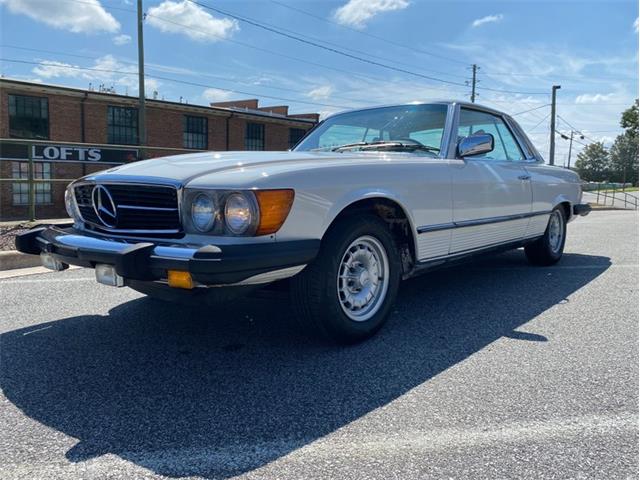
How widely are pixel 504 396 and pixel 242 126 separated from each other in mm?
30711

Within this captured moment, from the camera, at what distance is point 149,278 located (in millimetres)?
2545

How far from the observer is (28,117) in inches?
949

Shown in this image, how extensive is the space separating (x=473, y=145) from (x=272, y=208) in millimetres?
2026

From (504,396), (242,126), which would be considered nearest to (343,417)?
(504,396)

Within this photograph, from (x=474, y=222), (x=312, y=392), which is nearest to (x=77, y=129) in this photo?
(x=474, y=222)

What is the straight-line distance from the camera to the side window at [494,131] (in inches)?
176

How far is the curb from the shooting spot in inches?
218

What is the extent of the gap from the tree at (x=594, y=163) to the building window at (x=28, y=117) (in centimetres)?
8326

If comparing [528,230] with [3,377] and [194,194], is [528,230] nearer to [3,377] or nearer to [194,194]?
[194,194]

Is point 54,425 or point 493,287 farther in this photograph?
point 493,287

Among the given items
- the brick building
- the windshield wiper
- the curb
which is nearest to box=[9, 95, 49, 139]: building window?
the brick building

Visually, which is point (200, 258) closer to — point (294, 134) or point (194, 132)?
point (194, 132)

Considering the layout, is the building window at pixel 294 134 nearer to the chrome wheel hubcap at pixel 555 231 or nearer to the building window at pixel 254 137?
the building window at pixel 254 137

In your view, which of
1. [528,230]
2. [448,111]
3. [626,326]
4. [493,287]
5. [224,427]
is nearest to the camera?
[224,427]
